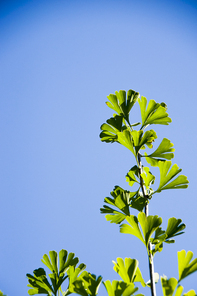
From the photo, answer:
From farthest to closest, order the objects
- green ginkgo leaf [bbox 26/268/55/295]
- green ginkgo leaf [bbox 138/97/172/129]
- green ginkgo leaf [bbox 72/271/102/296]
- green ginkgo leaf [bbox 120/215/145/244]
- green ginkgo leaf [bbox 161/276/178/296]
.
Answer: green ginkgo leaf [bbox 138/97/172/129], green ginkgo leaf [bbox 26/268/55/295], green ginkgo leaf [bbox 120/215/145/244], green ginkgo leaf [bbox 72/271/102/296], green ginkgo leaf [bbox 161/276/178/296]

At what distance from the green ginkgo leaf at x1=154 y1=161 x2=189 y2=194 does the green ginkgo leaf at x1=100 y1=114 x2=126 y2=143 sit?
1.73ft

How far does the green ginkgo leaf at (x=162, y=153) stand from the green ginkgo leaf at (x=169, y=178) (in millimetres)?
97

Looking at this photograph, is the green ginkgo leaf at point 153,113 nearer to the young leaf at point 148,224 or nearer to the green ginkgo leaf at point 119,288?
the young leaf at point 148,224

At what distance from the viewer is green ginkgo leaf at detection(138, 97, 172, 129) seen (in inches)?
96.3

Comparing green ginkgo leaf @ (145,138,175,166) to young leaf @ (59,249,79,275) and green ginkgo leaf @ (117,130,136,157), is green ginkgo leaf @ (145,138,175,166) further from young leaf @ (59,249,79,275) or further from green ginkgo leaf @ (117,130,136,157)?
young leaf @ (59,249,79,275)

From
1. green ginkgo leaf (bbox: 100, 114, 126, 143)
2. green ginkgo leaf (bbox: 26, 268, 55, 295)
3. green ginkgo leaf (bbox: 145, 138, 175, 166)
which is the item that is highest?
→ green ginkgo leaf (bbox: 100, 114, 126, 143)

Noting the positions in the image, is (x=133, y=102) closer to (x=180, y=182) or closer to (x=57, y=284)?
(x=180, y=182)

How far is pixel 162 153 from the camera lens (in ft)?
7.88

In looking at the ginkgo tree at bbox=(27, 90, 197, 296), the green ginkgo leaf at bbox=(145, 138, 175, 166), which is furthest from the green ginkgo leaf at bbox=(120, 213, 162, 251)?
the green ginkgo leaf at bbox=(145, 138, 175, 166)

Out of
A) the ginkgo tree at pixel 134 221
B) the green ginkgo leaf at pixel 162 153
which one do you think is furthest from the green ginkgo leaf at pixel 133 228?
the green ginkgo leaf at pixel 162 153

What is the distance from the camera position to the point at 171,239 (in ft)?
6.66

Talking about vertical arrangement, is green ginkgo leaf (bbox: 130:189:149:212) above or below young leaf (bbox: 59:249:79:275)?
above

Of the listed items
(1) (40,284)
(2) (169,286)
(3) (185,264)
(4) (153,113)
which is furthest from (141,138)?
(1) (40,284)

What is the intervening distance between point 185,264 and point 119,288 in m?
0.54
